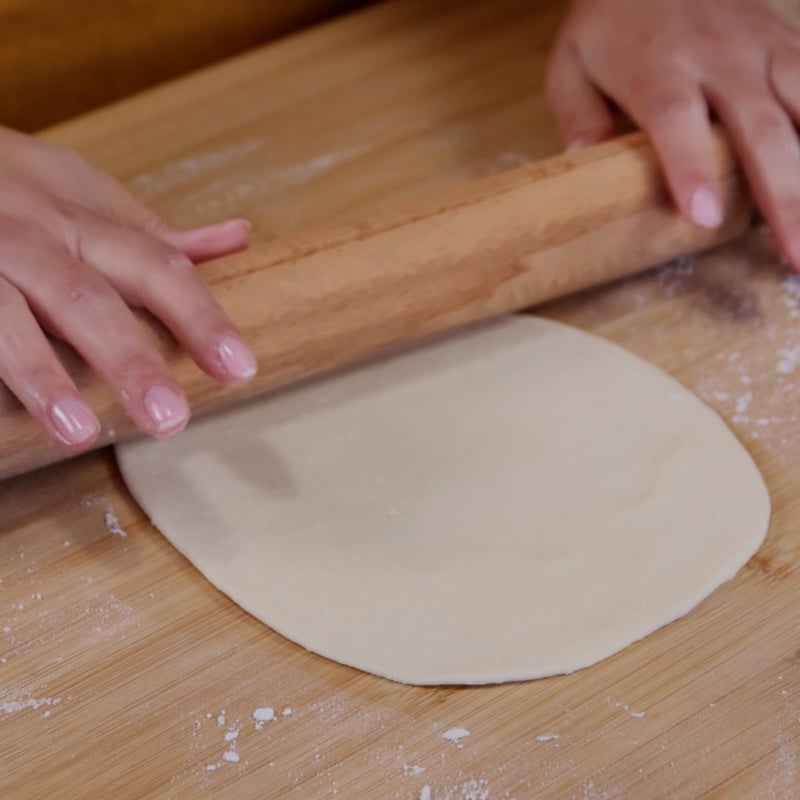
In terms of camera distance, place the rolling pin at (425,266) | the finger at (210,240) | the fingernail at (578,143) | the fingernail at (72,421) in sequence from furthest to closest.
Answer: the fingernail at (578,143)
the finger at (210,240)
the rolling pin at (425,266)
the fingernail at (72,421)

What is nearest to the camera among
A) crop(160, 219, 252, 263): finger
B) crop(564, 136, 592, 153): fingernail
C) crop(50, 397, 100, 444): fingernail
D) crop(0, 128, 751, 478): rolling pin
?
crop(50, 397, 100, 444): fingernail

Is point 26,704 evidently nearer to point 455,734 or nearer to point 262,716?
point 262,716

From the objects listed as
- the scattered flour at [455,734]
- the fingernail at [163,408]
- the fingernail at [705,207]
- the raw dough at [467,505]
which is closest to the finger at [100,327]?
the fingernail at [163,408]

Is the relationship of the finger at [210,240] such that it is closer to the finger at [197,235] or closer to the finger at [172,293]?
the finger at [197,235]

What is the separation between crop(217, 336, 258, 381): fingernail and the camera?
2.57ft

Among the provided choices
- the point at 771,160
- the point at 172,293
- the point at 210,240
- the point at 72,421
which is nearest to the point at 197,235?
the point at 210,240

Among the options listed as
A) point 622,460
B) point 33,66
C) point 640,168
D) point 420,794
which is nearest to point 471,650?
point 420,794

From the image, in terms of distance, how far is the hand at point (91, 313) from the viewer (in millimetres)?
750

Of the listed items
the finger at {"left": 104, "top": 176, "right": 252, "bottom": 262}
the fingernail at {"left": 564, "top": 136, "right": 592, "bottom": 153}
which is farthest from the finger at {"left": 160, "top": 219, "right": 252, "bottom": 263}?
the fingernail at {"left": 564, "top": 136, "right": 592, "bottom": 153}

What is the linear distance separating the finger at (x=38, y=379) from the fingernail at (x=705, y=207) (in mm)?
577

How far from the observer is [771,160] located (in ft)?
3.42

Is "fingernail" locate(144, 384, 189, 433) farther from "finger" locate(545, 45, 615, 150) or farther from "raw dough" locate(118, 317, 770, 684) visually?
"finger" locate(545, 45, 615, 150)

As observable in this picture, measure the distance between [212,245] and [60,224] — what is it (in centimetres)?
16

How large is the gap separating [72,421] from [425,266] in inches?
13.5
